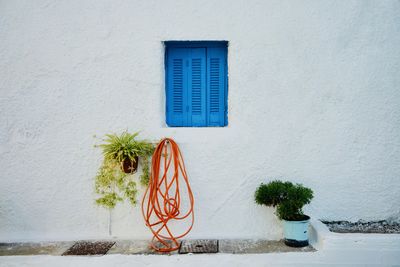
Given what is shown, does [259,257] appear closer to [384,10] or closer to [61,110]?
[61,110]

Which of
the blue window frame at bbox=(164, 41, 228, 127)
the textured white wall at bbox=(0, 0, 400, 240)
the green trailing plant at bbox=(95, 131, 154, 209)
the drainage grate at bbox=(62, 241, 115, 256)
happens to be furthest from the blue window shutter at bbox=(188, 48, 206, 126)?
the drainage grate at bbox=(62, 241, 115, 256)

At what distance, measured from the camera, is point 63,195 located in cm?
486

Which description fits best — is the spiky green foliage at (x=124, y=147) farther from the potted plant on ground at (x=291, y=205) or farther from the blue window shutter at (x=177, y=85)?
the potted plant on ground at (x=291, y=205)

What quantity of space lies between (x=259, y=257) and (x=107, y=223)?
1958mm

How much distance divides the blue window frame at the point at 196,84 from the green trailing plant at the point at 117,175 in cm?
60

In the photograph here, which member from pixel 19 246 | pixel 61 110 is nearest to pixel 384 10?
pixel 61 110

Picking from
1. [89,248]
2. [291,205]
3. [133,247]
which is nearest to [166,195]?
[133,247]

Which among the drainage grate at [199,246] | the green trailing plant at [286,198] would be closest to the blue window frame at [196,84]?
the green trailing plant at [286,198]

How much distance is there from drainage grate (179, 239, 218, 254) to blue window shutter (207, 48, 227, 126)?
4.87ft

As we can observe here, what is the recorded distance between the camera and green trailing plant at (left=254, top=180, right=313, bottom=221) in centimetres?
434

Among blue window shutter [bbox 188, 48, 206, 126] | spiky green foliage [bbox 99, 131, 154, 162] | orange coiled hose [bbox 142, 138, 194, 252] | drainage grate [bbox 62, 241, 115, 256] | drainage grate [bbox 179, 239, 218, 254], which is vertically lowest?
drainage grate [bbox 62, 241, 115, 256]

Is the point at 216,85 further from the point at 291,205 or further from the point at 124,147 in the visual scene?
the point at 291,205

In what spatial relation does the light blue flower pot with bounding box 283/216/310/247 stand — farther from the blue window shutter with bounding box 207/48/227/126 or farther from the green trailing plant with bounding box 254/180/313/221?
the blue window shutter with bounding box 207/48/227/126

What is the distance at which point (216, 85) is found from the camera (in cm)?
498
